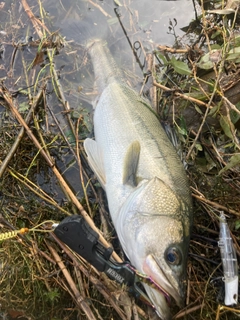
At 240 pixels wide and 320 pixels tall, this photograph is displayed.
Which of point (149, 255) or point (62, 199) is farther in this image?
point (62, 199)

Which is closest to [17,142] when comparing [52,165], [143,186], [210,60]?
[52,165]

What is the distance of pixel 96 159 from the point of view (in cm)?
298

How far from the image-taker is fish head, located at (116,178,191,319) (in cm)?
230

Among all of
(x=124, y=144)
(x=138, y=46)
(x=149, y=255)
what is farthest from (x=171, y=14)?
(x=149, y=255)

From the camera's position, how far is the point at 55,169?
3062mm

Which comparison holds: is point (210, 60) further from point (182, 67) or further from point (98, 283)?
point (98, 283)

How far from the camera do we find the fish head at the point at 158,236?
2305 mm

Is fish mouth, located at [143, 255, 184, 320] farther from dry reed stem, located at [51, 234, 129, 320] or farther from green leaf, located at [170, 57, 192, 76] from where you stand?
green leaf, located at [170, 57, 192, 76]

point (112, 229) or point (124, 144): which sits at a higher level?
point (124, 144)

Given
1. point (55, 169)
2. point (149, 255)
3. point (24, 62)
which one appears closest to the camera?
point (149, 255)

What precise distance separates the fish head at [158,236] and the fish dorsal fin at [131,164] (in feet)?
0.33

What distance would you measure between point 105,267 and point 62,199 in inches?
35.5

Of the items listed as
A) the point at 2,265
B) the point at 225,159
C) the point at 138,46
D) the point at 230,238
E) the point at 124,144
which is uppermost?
the point at 138,46

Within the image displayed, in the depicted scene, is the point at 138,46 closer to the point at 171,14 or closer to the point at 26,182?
the point at 171,14
